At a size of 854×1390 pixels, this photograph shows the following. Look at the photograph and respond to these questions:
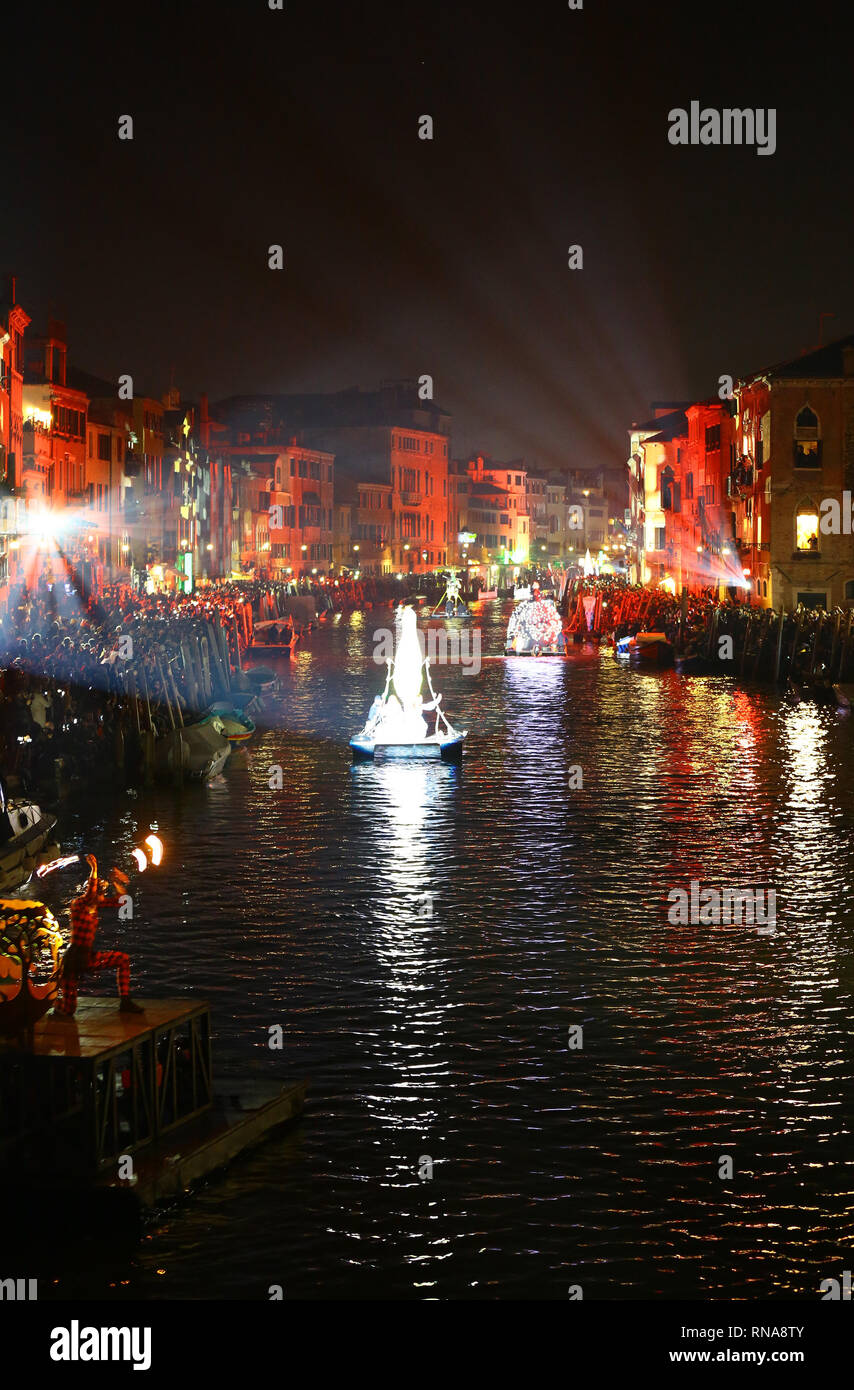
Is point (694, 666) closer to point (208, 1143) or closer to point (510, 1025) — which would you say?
point (510, 1025)

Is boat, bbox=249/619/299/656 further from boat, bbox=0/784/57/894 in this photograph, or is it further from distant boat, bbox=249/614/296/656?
boat, bbox=0/784/57/894

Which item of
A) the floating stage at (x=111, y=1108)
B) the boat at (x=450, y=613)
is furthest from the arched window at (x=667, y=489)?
the floating stage at (x=111, y=1108)

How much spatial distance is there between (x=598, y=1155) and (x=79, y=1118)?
3.75m

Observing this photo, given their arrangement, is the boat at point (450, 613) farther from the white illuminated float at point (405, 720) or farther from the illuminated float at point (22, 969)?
the illuminated float at point (22, 969)

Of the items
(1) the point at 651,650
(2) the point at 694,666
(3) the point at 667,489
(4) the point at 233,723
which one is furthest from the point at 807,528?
(3) the point at 667,489

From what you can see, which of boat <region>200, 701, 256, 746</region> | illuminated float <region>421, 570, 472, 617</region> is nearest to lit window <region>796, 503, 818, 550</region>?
boat <region>200, 701, 256, 746</region>

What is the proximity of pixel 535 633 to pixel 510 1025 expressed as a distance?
5351 cm

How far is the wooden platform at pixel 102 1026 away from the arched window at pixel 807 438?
52.9m

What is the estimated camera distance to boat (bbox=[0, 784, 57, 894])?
22.1 metres

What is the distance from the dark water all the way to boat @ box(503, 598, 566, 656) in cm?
3598

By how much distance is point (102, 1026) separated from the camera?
37.5 ft

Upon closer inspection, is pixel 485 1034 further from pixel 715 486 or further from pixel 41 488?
pixel 715 486

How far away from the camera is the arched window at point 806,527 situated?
6228 centimetres

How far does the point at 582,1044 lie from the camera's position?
15.0 m
